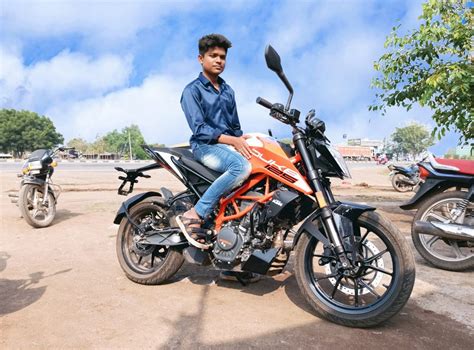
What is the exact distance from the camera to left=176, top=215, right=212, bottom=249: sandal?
3.44 meters

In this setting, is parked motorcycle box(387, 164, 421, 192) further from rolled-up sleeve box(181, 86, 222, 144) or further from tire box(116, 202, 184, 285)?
rolled-up sleeve box(181, 86, 222, 144)

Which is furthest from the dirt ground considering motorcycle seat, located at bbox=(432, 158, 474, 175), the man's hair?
the man's hair

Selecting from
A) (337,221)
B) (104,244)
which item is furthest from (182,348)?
(104,244)

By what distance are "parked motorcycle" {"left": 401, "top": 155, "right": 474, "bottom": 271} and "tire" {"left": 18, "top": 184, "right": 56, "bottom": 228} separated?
5694mm

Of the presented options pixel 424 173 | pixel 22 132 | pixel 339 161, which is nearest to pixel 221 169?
pixel 339 161

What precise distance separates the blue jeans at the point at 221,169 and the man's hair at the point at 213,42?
966mm

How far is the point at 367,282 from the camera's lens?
302 cm

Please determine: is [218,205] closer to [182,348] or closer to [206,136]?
[206,136]

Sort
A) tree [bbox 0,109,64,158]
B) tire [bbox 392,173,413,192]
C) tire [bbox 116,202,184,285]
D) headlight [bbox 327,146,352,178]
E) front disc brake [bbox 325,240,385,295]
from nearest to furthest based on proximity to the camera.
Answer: front disc brake [bbox 325,240,385,295], headlight [bbox 327,146,352,178], tire [bbox 116,202,184,285], tire [bbox 392,173,413,192], tree [bbox 0,109,64,158]

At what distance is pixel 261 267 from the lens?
312 cm

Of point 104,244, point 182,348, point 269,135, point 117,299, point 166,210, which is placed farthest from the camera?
point 104,244

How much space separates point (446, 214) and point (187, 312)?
3366mm

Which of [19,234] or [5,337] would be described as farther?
[19,234]

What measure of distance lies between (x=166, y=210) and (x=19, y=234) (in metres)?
3.27
